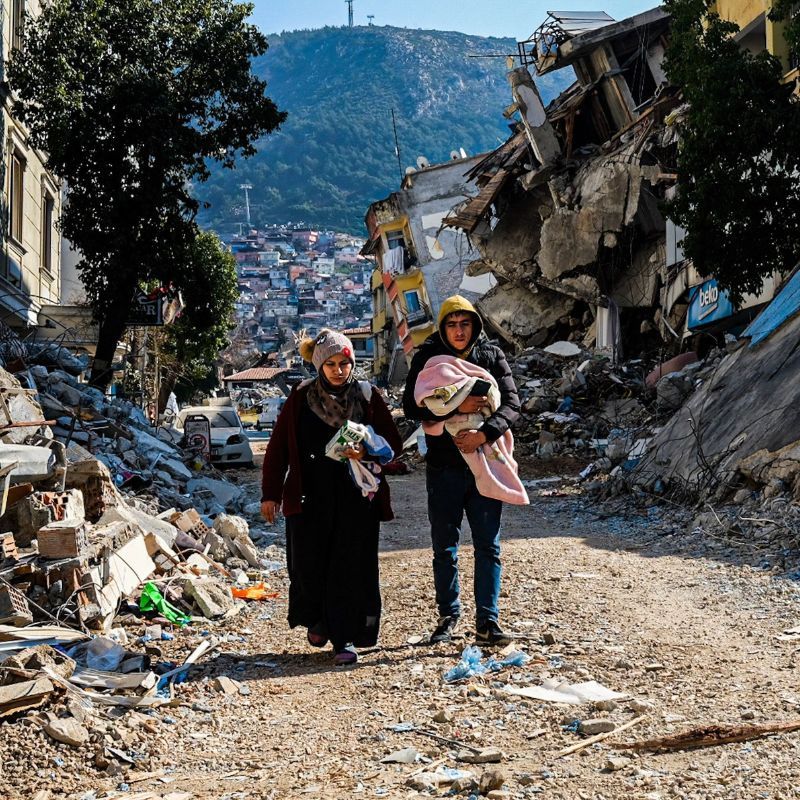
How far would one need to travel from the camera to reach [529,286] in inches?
1254

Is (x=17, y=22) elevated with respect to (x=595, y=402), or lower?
elevated

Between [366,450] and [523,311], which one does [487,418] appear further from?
[523,311]

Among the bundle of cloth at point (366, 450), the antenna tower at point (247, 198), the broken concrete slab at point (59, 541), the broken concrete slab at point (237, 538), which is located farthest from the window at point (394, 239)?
the antenna tower at point (247, 198)

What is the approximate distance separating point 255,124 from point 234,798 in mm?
18651

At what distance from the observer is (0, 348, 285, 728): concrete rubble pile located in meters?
5.07

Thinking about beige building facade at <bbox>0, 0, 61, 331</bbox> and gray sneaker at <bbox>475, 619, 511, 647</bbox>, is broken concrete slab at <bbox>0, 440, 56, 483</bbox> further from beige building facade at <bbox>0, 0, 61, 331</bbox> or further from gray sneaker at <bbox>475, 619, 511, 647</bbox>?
beige building facade at <bbox>0, 0, 61, 331</bbox>

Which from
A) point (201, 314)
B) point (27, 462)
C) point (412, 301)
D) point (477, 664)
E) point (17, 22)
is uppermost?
point (17, 22)

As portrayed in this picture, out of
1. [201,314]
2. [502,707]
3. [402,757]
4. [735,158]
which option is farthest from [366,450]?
[201,314]

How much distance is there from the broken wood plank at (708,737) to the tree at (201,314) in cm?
1828

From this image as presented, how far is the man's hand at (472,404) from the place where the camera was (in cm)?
545

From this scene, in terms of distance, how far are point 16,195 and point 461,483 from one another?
17321 mm

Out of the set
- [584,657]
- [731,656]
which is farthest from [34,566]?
[731,656]

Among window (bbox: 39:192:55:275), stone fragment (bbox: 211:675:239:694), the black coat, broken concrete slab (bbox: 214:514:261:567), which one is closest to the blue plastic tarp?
broken concrete slab (bbox: 214:514:261:567)

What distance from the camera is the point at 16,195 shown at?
20203mm
